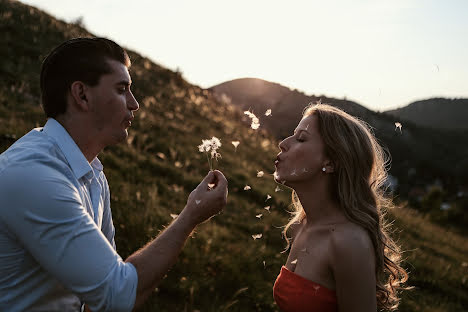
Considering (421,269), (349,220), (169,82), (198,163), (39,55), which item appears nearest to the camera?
(349,220)

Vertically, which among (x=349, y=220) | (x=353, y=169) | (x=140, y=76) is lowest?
(x=140, y=76)

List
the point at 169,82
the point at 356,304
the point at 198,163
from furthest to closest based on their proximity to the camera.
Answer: the point at 169,82
the point at 198,163
the point at 356,304

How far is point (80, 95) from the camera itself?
3254 millimetres

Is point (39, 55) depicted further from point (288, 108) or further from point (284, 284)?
point (288, 108)

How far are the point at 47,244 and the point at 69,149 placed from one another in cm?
87

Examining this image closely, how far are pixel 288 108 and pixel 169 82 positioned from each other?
991 cm

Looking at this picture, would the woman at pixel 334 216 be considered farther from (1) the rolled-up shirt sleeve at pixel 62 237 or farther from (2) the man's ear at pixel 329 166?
(1) the rolled-up shirt sleeve at pixel 62 237

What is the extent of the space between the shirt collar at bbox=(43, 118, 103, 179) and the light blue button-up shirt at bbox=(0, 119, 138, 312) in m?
0.26

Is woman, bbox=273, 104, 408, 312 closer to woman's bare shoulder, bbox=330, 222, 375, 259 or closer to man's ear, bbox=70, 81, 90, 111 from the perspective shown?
woman's bare shoulder, bbox=330, 222, 375, 259

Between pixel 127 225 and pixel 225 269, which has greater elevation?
pixel 127 225

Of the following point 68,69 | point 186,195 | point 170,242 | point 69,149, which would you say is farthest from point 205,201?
point 186,195

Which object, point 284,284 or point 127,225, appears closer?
point 284,284

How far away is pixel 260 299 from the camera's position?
19.1ft

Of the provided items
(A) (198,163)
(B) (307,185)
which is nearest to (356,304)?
(B) (307,185)
